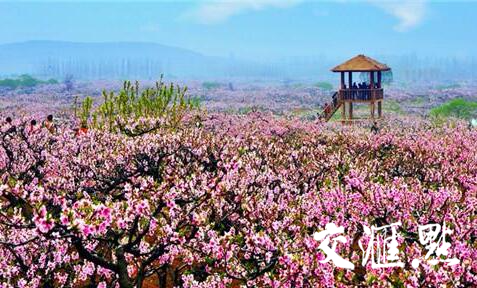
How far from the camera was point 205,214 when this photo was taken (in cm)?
1196

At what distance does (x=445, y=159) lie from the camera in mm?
22062

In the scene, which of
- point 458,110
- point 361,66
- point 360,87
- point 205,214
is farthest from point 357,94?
point 458,110

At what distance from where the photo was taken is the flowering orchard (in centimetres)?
873

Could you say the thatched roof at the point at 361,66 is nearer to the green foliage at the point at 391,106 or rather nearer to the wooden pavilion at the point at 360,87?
the wooden pavilion at the point at 360,87

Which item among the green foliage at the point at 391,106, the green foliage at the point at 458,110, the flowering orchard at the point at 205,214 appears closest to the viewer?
the flowering orchard at the point at 205,214

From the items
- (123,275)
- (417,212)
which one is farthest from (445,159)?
(123,275)

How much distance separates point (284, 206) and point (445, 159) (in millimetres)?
11176

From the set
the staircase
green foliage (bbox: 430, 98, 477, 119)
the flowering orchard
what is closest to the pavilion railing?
the staircase

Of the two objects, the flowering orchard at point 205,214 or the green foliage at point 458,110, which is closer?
the flowering orchard at point 205,214

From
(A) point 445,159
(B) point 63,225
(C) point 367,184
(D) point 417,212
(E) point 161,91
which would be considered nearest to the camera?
(B) point 63,225

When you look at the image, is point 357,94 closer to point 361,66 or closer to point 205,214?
point 361,66

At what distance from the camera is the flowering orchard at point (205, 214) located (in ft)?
28.7

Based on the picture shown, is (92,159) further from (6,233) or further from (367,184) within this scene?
(367,184)

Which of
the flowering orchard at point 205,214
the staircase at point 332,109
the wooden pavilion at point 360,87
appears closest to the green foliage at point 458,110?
the wooden pavilion at point 360,87
